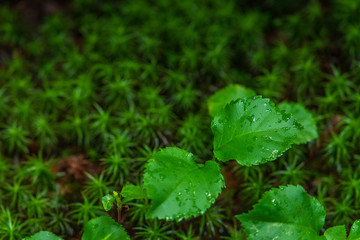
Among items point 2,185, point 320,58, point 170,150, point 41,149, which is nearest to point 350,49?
point 320,58

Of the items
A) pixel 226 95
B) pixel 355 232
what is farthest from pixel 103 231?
pixel 355 232

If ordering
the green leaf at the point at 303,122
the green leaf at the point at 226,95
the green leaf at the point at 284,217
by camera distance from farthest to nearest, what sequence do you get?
the green leaf at the point at 226,95, the green leaf at the point at 303,122, the green leaf at the point at 284,217

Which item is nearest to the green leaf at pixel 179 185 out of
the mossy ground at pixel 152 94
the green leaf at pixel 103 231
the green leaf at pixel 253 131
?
the green leaf at pixel 253 131

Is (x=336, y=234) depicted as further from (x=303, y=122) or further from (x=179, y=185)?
(x=179, y=185)

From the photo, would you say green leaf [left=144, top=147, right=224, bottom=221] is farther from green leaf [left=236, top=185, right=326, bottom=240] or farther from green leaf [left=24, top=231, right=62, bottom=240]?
green leaf [left=24, top=231, right=62, bottom=240]

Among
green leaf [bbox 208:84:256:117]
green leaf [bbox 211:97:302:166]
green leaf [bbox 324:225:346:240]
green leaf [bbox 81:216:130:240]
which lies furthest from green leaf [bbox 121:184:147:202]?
green leaf [bbox 324:225:346:240]

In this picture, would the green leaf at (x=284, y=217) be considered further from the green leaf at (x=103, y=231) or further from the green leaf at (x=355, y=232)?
the green leaf at (x=103, y=231)
